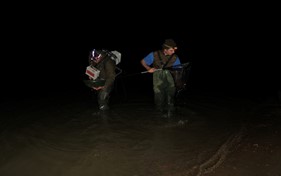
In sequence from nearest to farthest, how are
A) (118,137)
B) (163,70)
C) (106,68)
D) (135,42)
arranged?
1. (118,137)
2. (163,70)
3. (106,68)
4. (135,42)

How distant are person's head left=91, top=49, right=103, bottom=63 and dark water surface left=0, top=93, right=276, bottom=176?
1.29 metres

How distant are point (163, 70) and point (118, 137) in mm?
1899

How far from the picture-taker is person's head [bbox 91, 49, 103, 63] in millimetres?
8664

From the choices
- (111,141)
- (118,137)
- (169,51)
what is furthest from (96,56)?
(111,141)

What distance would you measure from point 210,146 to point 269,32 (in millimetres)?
24116

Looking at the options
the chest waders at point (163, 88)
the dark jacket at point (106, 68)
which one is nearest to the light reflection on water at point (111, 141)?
the chest waders at point (163, 88)

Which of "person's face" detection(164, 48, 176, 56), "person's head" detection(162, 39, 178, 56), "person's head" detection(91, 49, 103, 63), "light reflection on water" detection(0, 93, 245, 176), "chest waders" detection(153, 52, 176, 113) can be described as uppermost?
"person's head" detection(162, 39, 178, 56)

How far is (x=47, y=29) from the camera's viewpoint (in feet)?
101

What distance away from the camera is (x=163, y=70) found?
8.51 m

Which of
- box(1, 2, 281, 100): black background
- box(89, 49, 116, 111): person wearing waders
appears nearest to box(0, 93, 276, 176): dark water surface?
box(89, 49, 116, 111): person wearing waders

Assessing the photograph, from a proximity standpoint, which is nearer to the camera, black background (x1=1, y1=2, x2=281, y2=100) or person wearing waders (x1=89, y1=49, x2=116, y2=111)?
person wearing waders (x1=89, y1=49, x2=116, y2=111)

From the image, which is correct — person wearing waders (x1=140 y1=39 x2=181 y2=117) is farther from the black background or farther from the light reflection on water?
the black background

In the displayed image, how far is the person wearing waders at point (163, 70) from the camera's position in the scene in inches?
326

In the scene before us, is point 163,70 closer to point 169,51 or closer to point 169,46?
point 169,51
